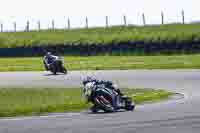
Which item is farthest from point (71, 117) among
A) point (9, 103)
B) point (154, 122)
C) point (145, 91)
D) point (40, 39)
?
point (40, 39)

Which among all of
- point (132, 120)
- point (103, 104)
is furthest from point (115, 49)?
point (132, 120)

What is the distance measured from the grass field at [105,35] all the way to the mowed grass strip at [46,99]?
37.4 m

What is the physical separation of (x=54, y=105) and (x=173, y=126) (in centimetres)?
720

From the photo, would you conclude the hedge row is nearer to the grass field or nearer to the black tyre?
the grass field

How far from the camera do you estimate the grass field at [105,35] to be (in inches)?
2908

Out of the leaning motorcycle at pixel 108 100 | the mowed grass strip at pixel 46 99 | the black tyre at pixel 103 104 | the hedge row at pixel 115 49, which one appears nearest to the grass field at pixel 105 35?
the hedge row at pixel 115 49

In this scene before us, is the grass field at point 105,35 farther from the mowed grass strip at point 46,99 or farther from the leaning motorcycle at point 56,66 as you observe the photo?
the mowed grass strip at point 46,99

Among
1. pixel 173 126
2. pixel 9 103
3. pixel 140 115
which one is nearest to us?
pixel 173 126

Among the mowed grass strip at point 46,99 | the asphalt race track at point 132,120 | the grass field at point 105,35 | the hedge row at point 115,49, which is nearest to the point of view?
the asphalt race track at point 132,120

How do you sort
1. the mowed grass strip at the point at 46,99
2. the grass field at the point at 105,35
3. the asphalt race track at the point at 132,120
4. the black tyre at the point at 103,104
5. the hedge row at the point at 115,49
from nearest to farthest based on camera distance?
1. the asphalt race track at the point at 132,120
2. the black tyre at the point at 103,104
3. the mowed grass strip at the point at 46,99
4. the hedge row at the point at 115,49
5. the grass field at the point at 105,35

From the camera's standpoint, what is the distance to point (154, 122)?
1830 centimetres

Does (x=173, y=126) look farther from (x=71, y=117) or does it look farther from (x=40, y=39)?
(x=40, y=39)

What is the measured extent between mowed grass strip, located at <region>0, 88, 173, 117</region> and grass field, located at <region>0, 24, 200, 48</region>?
37362 millimetres

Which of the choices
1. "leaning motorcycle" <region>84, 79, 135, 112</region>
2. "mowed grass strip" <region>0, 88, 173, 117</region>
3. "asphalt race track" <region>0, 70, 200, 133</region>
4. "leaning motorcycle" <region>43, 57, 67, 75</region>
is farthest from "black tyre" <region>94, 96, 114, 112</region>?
"leaning motorcycle" <region>43, 57, 67, 75</region>
